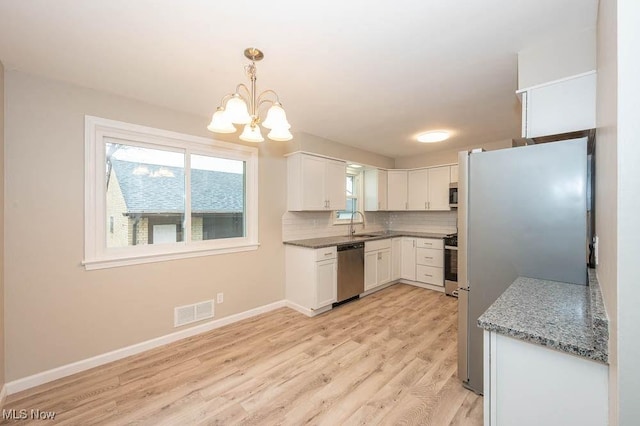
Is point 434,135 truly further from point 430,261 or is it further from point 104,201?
point 104,201

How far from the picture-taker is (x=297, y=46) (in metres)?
1.81

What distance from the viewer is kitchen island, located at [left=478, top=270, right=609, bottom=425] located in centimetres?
95

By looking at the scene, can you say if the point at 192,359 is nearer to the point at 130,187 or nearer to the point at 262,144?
the point at 130,187

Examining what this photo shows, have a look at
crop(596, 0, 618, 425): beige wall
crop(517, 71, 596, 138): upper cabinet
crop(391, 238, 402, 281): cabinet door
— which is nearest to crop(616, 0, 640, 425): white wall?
crop(596, 0, 618, 425): beige wall

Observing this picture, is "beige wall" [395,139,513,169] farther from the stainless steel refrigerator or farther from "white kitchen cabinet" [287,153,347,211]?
the stainless steel refrigerator

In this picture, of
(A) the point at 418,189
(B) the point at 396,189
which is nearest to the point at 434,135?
(A) the point at 418,189

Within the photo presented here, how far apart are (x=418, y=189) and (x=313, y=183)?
2424mm

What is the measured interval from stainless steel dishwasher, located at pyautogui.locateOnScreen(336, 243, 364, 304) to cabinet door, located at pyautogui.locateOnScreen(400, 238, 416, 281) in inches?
49.2

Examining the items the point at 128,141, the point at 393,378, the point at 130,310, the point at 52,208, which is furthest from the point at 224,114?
the point at 393,378

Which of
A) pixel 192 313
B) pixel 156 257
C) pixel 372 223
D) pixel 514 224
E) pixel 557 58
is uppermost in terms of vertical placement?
pixel 557 58

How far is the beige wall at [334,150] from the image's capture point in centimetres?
378

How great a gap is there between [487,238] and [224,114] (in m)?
1.99

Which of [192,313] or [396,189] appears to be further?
[396,189]

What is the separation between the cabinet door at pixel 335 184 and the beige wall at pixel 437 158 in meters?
1.92
